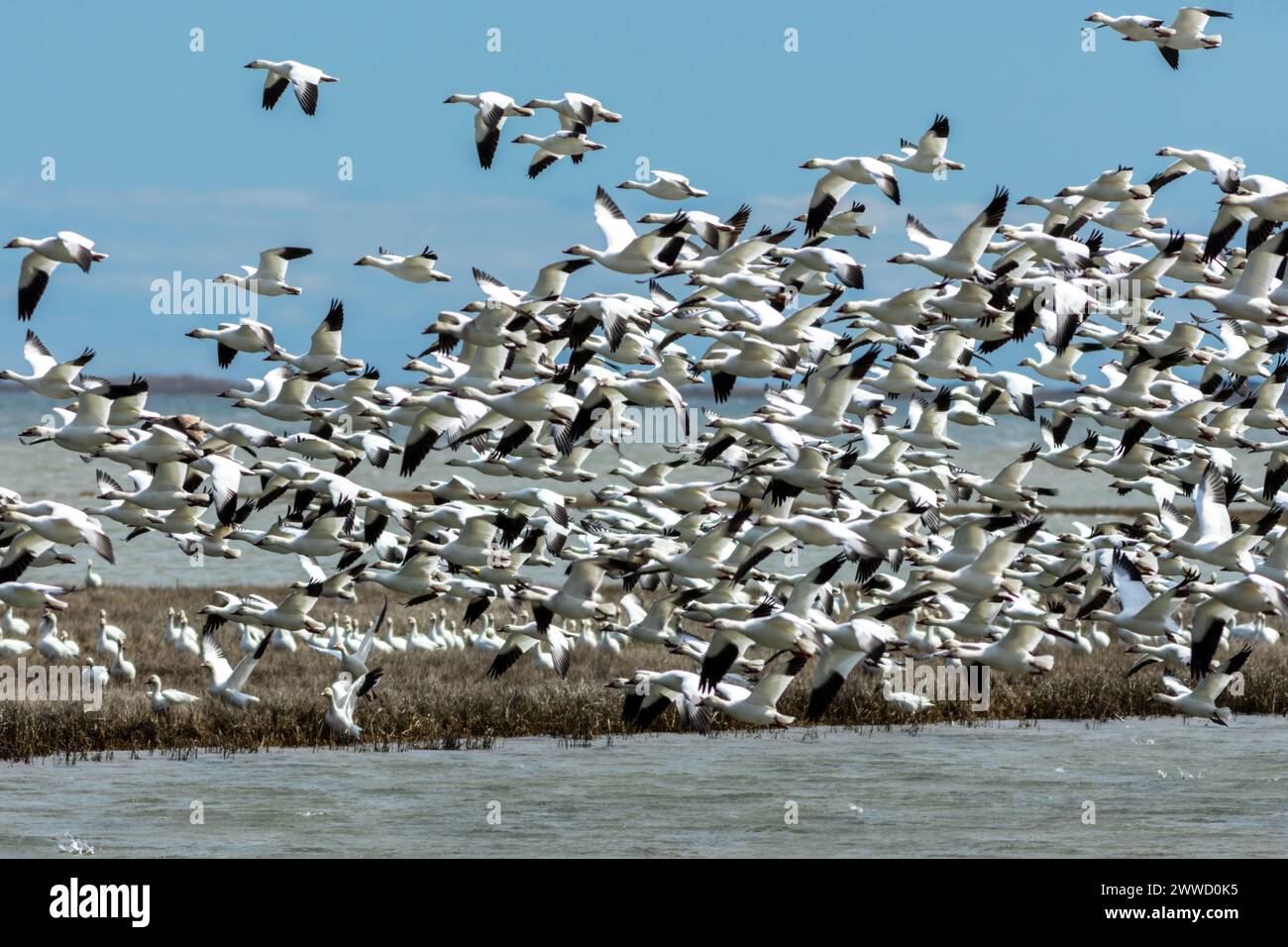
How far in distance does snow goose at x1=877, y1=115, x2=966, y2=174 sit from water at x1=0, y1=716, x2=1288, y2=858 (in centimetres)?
591

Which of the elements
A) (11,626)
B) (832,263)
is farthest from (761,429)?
(11,626)

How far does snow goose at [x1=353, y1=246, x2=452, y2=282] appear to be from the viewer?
21156 millimetres

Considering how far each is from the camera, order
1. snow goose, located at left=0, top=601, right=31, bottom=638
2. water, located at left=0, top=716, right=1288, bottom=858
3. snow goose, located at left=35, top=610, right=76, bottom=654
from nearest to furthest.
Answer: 1. water, located at left=0, top=716, right=1288, bottom=858
2. snow goose, located at left=35, top=610, right=76, bottom=654
3. snow goose, located at left=0, top=601, right=31, bottom=638

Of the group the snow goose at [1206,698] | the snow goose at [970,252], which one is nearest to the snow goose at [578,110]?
the snow goose at [970,252]

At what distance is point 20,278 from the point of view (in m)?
20.2

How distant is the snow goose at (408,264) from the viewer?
69.4ft

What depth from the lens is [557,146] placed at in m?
21.2

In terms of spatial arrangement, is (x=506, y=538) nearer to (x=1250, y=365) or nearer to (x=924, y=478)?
(x=924, y=478)

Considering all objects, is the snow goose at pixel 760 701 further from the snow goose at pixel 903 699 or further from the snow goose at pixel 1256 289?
the snow goose at pixel 1256 289

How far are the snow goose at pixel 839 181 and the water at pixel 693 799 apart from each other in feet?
17.7

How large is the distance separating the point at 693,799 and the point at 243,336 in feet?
23.7

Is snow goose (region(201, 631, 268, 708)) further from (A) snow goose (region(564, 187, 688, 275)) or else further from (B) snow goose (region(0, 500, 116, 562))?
(A) snow goose (region(564, 187, 688, 275))

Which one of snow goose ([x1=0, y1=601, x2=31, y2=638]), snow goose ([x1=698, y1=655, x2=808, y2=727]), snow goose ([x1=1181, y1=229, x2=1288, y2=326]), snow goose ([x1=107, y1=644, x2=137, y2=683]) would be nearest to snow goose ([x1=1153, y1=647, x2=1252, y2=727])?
snow goose ([x1=1181, y1=229, x2=1288, y2=326])

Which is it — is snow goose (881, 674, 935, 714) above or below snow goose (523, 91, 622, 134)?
below
